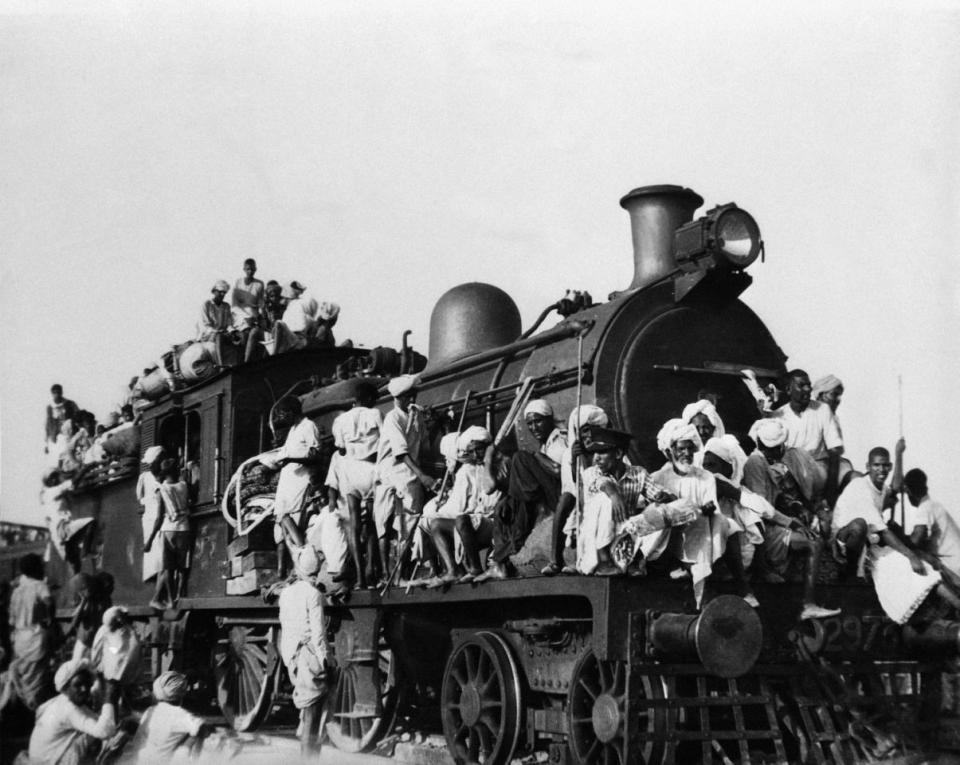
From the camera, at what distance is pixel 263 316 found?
12.1 metres

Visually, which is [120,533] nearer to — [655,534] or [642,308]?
[642,308]

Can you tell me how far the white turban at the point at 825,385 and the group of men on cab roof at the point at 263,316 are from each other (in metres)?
4.98

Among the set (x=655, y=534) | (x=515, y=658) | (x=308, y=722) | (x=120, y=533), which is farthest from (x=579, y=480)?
(x=120, y=533)

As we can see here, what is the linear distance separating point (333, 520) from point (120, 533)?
429 centimetres

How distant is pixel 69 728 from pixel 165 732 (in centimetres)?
47

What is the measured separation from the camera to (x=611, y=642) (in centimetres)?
619

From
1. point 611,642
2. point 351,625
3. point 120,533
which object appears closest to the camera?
point 611,642

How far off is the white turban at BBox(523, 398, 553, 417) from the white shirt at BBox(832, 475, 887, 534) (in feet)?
5.92

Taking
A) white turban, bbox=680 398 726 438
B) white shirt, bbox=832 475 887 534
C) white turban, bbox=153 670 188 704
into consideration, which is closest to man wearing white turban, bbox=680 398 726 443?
white turban, bbox=680 398 726 438

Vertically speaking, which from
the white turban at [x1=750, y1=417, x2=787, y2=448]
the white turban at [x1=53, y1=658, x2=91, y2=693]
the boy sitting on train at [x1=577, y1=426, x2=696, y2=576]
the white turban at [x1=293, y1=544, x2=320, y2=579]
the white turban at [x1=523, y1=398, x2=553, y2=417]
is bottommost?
the white turban at [x1=53, y1=658, x2=91, y2=693]

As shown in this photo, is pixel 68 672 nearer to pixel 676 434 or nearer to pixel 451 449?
pixel 451 449

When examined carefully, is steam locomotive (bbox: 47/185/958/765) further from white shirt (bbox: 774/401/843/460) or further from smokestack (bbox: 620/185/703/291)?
white shirt (bbox: 774/401/843/460)

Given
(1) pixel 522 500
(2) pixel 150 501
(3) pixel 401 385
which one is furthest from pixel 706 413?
(2) pixel 150 501

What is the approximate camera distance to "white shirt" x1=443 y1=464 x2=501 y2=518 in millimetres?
7766
